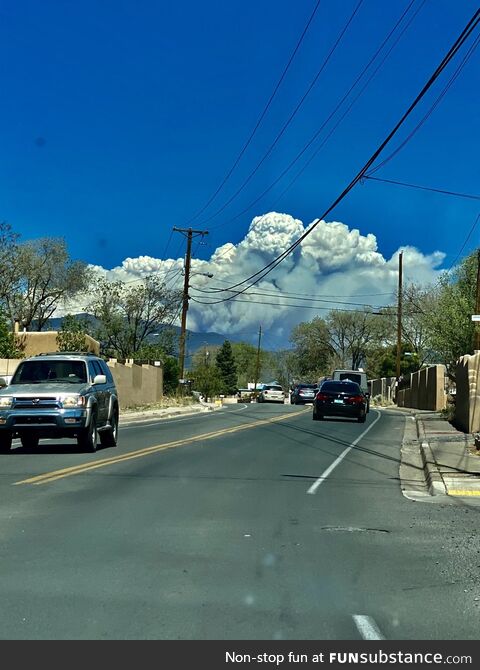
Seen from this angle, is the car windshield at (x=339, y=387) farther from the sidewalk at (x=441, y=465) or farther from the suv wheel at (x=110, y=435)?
the suv wheel at (x=110, y=435)

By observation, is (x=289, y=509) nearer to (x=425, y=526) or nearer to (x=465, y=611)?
(x=425, y=526)

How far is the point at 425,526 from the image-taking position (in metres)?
9.45

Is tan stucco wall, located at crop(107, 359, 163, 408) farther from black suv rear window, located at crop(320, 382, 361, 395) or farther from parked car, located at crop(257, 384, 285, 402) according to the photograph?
parked car, located at crop(257, 384, 285, 402)

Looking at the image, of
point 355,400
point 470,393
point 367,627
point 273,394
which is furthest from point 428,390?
point 367,627

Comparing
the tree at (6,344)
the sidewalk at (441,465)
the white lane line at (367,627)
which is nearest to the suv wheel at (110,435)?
the sidewalk at (441,465)

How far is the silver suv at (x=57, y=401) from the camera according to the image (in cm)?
1554

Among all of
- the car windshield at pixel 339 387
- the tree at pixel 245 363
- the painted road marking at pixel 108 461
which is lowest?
the painted road marking at pixel 108 461

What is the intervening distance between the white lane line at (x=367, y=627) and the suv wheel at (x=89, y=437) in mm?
11094

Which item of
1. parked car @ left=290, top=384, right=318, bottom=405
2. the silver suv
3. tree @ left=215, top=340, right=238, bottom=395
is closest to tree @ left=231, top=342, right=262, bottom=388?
tree @ left=215, top=340, right=238, bottom=395

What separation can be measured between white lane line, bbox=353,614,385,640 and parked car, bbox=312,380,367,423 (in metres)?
25.3

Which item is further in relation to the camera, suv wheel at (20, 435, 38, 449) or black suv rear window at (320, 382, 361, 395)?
black suv rear window at (320, 382, 361, 395)

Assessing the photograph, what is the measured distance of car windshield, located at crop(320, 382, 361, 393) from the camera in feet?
102

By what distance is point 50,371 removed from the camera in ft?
56.0
